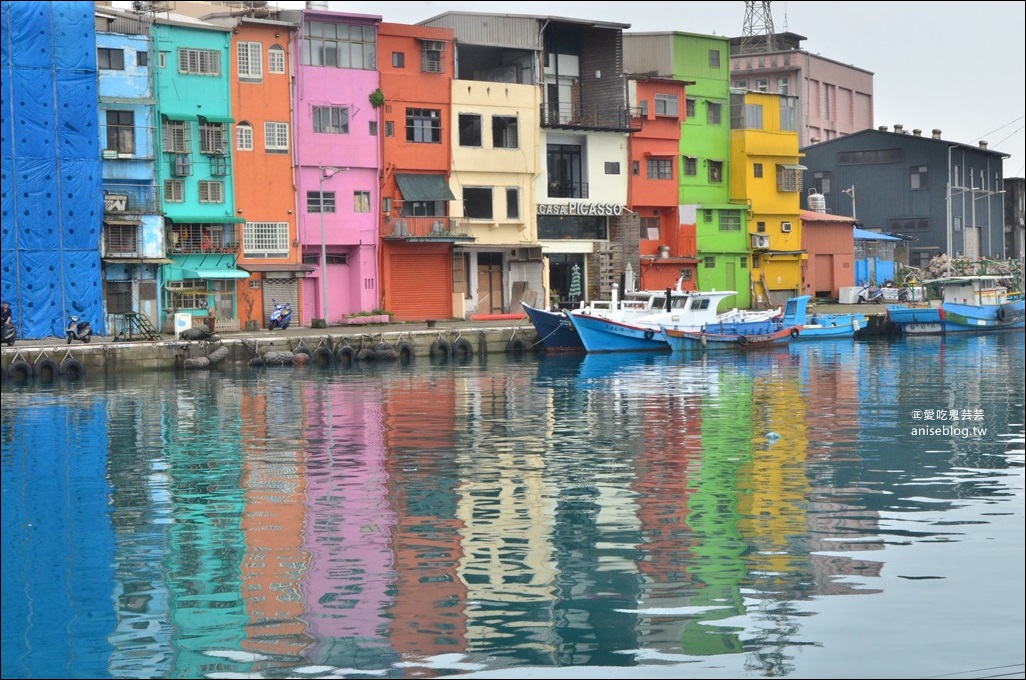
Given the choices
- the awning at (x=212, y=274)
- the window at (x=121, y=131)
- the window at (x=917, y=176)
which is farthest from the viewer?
the window at (x=917, y=176)

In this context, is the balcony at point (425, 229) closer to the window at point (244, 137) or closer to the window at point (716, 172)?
the window at point (244, 137)

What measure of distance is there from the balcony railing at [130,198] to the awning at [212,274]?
9.43ft

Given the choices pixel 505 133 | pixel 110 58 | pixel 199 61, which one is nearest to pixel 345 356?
pixel 199 61

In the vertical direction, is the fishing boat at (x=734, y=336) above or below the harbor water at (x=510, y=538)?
above

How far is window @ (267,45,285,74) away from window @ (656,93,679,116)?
2141 cm

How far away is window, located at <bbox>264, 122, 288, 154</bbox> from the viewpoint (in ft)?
200

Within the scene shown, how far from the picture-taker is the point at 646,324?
58.5m

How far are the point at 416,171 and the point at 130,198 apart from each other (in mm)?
13805

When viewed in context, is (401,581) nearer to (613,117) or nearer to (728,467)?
(728,467)

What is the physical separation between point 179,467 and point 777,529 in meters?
12.2

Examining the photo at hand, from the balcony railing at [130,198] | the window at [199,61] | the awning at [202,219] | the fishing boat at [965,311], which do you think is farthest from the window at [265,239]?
the fishing boat at [965,311]

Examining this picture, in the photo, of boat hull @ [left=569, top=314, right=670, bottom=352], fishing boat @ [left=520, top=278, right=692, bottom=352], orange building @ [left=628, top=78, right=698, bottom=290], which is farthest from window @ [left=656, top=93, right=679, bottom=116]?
boat hull @ [left=569, top=314, right=670, bottom=352]

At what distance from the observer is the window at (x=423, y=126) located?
64625 millimetres

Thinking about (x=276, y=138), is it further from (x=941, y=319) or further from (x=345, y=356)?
(x=941, y=319)
